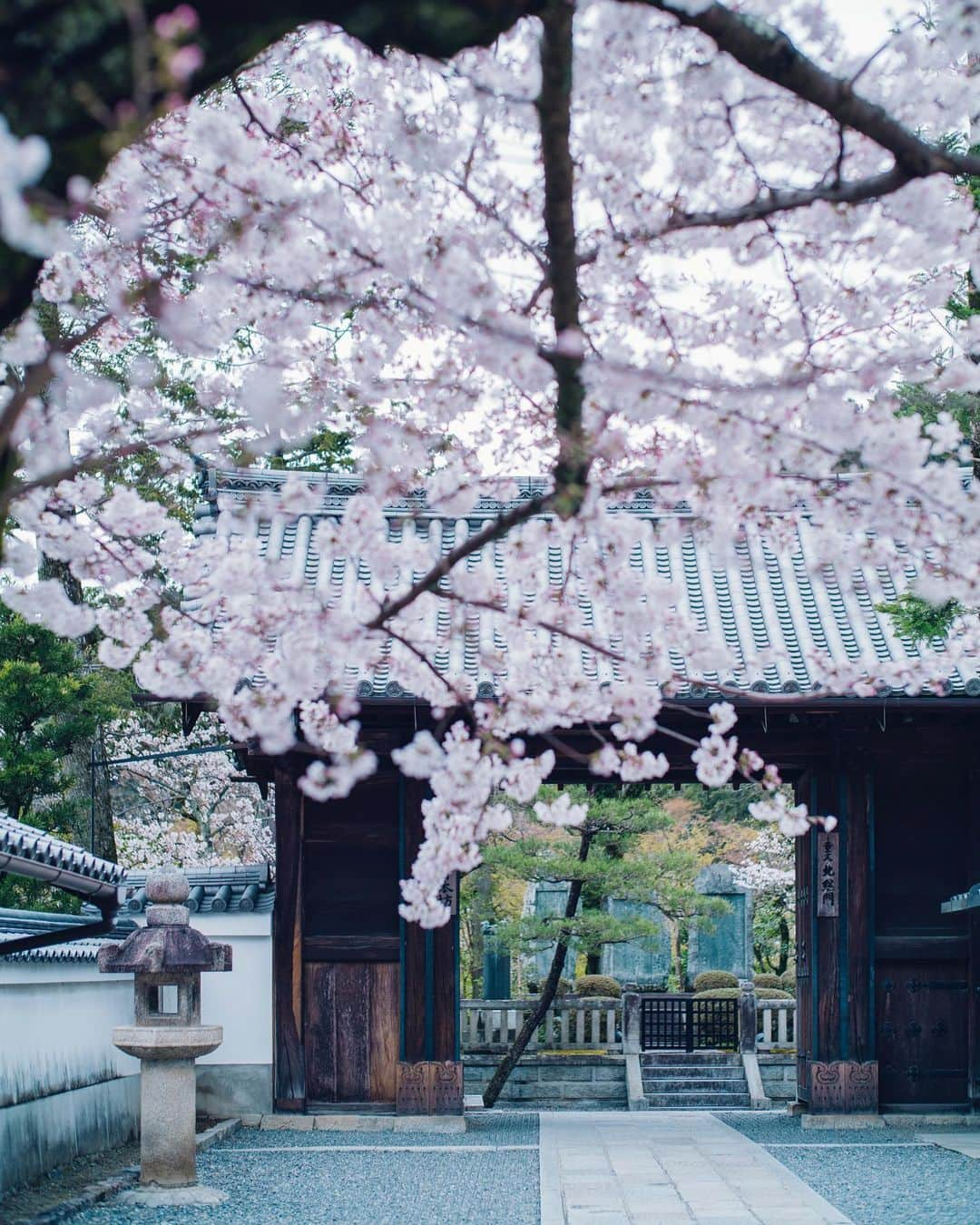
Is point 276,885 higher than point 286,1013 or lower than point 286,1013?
higher

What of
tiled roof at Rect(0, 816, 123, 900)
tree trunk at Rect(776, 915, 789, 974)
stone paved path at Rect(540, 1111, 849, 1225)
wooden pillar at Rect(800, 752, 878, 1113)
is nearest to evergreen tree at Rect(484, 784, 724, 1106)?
wooden pillar at Rect(800, 752, 878, 1113)

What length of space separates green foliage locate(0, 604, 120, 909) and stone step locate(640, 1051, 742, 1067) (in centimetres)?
713

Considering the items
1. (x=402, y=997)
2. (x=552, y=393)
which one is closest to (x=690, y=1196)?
(x=402, y=997)

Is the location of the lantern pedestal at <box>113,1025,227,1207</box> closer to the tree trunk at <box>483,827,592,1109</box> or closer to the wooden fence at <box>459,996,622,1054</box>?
the tree trunk at <box>483,827,592,1109</box>

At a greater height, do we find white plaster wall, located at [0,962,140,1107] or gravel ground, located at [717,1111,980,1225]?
white plaster wall, located at [0,962,140,1107]

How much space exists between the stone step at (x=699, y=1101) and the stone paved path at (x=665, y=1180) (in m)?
4.05

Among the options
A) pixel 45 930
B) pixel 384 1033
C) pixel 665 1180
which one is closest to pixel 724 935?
pixel 384 1033

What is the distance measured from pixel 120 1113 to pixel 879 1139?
545 cm

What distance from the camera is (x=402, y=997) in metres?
11.2

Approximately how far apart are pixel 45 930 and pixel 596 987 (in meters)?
11.6

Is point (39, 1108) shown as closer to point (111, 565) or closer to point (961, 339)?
point (111, 565)

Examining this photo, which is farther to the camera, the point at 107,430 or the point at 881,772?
the point at 881,772

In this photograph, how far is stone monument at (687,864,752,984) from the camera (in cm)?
2094

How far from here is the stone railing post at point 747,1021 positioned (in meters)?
16.8
